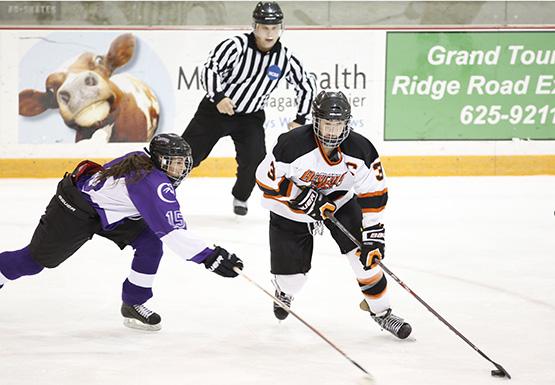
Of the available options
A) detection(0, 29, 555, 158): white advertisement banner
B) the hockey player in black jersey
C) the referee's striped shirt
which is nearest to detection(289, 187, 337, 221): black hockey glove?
the hockey player in black jersey

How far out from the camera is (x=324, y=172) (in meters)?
3.64

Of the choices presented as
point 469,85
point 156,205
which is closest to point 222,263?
point 156,205

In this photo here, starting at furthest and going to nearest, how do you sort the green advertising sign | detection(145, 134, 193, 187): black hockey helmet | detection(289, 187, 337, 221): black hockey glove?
the green advertising sign < detection(289, 187, 337, 221): black hockey glove < detection(145, 134, 193, 187): black hockey helmet

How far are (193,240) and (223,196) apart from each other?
3.82 m

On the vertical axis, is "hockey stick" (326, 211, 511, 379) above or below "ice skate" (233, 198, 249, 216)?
above

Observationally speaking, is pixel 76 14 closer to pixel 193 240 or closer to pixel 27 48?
pixel 27 48

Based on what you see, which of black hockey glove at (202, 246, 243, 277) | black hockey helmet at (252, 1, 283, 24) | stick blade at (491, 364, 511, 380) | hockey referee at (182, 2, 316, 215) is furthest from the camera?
hockey referee at (182, 2, 316, 215)

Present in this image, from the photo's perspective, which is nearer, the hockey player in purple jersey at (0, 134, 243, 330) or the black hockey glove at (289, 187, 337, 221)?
the hockey player in purple jersey at (0, 134, 243, 330)

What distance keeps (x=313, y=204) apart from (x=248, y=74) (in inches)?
107

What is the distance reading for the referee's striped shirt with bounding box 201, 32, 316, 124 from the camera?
612 cm

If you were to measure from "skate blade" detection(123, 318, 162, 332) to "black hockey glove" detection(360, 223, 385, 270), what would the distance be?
30.0 inches

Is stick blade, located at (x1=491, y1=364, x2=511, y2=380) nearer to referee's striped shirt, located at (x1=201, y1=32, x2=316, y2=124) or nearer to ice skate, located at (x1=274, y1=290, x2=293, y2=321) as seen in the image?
ice skate, located at (x1=274, y1=290, x2=293, y2=321)

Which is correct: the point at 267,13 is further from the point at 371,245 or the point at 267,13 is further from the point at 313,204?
the point at 371,245

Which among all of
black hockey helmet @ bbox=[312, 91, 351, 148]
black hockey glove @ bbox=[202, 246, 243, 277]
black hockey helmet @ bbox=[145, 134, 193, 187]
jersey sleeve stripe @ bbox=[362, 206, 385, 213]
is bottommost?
black hockey glove @ bbox=[202, 246, 243, 277]
